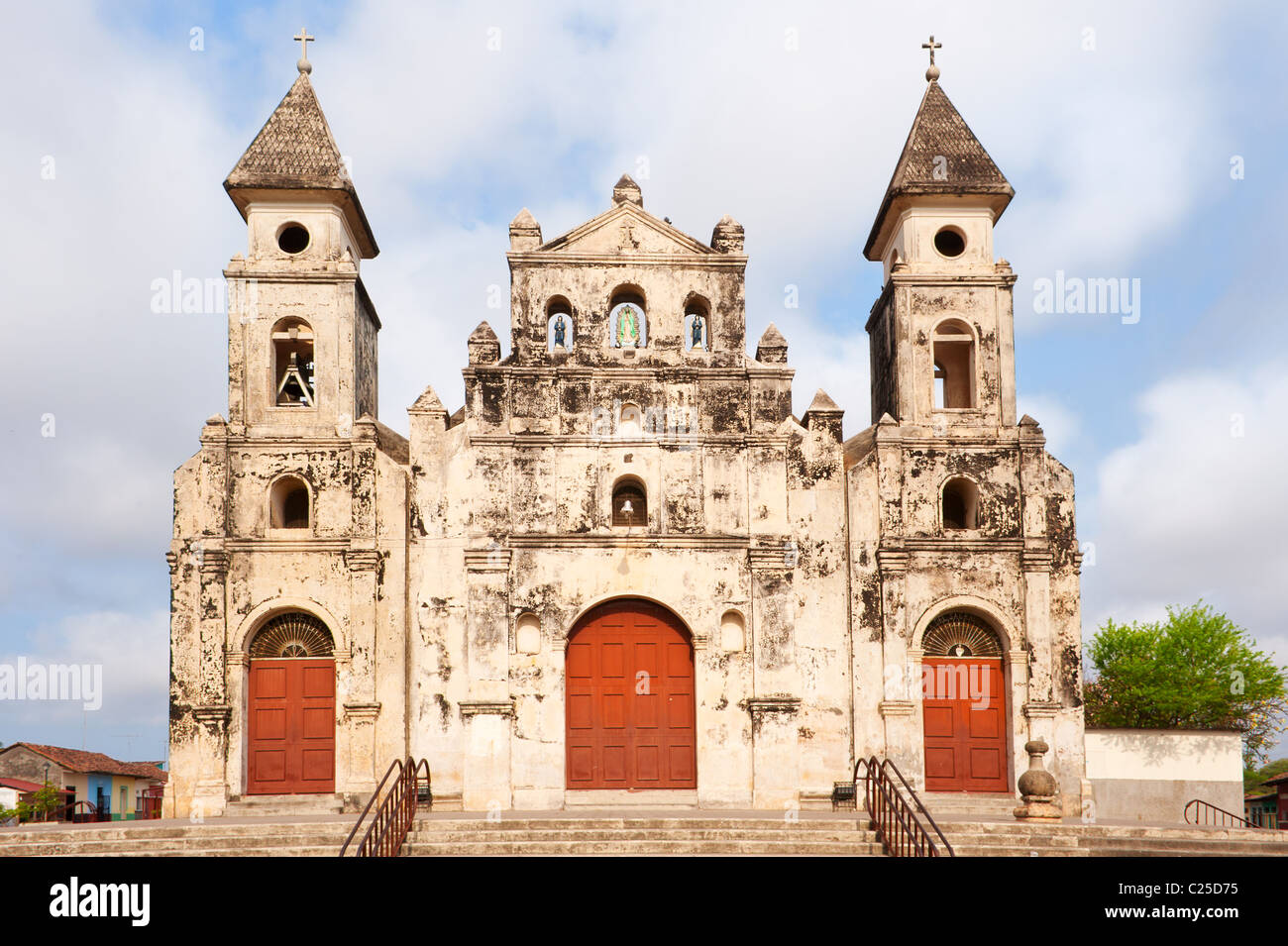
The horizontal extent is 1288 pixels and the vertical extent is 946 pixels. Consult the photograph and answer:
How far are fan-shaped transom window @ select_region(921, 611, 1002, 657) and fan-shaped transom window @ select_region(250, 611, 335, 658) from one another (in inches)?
456

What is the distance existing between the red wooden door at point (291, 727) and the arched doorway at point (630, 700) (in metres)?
4.62

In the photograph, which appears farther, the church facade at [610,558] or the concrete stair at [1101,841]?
the church facade at [610,558]

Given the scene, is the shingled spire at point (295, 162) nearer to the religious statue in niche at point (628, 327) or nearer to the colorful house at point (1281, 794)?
the religious statue in niche at point (628, 327)

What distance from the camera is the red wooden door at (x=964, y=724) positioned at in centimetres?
2494

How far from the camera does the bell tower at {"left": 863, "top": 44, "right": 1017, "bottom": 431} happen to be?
86.8ft

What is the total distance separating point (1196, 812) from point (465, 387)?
17259 mm

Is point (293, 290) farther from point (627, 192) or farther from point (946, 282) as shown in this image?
point (946, 282)

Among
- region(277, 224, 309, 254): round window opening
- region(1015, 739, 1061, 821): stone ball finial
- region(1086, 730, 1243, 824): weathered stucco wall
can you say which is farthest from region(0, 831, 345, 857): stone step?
region(1086, 730, 1243, 824): weathered stucco wall

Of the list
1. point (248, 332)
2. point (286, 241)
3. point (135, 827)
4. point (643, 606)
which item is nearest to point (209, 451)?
point (248, 332)

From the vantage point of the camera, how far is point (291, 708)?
82.0ft

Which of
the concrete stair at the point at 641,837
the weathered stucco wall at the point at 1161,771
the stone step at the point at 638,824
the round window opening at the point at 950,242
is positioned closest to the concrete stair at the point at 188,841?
A: the concrete stair at the point at 641,837

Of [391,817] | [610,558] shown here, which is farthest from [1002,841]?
[391,817]

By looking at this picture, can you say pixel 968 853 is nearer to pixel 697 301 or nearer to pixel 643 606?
pixel 643 606

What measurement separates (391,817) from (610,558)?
6838 millimetres
